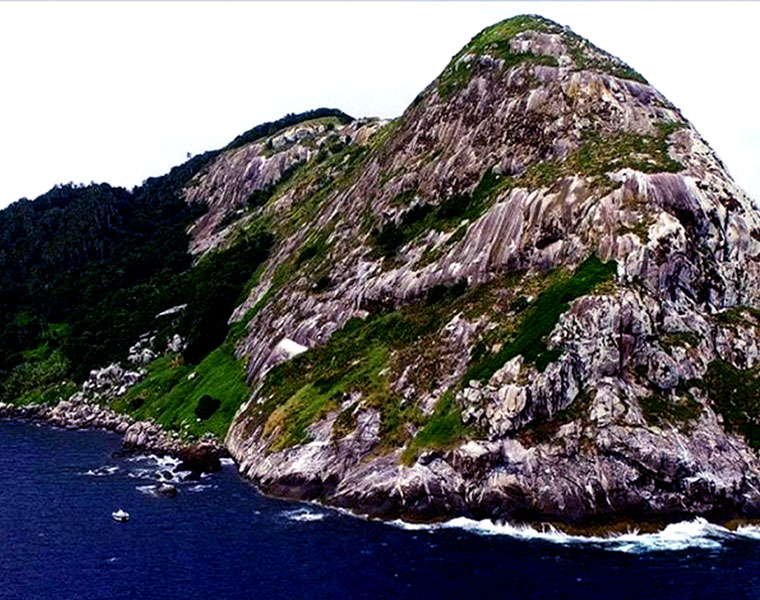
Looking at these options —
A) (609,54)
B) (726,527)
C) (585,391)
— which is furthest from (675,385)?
(609,54)

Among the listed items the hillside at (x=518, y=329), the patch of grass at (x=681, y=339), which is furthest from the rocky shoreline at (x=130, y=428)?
the patch of grass at (x=681, y=339)

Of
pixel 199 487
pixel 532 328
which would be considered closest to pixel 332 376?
pixel 199 487

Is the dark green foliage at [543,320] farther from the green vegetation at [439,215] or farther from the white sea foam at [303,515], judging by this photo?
the green vegetation at [439,215]

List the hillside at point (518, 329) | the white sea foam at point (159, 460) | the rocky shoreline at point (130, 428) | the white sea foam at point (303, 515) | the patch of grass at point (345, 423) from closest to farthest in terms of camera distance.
→ the hillside at point (518, 329)
the white sea foam at point (303, 515)
the patch of grass at point (345, 423)
the rocky shoreline at point (130, 428)
the white sea foam at point (159, 460)

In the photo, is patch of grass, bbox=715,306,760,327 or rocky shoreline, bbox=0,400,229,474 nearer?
patch of grass, bbox=715,306,760,327

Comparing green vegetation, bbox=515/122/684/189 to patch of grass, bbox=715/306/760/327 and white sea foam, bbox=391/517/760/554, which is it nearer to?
patch of grass, bbox=715/306/760/327

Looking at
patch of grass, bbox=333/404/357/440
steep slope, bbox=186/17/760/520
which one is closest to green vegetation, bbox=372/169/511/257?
steep slope, bbox=186/17/760/520

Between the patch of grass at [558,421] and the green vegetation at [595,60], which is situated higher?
the green vegetation at [595,60]

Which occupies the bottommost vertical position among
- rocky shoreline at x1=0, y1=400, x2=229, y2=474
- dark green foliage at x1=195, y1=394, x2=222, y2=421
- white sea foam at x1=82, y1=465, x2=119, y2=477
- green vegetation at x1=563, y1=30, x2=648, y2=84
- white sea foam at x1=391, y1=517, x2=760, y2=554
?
white sea foam at x1=82, y1=465, x2=119, y2=477

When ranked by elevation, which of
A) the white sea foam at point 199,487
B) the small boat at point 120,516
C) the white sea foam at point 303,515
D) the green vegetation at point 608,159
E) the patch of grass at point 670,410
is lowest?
the small boat at point 120,516
